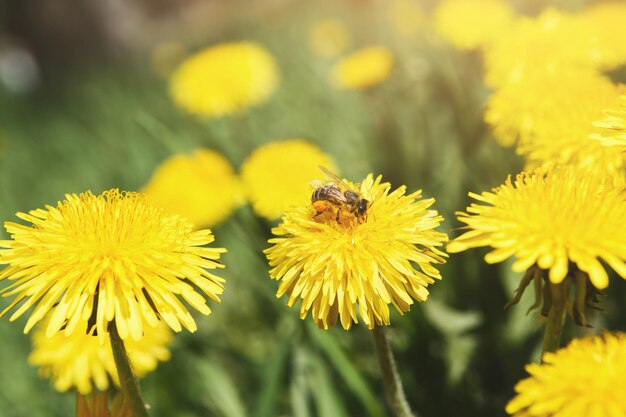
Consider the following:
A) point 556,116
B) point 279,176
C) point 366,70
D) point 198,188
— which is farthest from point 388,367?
point 366,70

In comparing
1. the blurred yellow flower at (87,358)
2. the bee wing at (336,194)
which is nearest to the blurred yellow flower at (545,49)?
the bee wing at (336,194)

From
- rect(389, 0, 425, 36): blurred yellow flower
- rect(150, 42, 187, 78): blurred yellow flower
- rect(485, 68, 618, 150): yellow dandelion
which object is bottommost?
rect(485, 68, 618, 150): yellow dandelion

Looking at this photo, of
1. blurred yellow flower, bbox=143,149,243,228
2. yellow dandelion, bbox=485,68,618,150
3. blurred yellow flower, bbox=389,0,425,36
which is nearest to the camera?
yellow dandelion, bbox=485,68,618,150

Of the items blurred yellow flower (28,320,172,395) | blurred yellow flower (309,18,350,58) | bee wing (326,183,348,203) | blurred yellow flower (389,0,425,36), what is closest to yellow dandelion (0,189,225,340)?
bee wing (326,183,348,203)

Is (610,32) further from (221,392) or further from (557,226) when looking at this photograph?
(221,392)

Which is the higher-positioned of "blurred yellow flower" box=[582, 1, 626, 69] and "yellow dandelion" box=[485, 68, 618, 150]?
"blurred yellow flower" box=[582, 1, 626, 69]

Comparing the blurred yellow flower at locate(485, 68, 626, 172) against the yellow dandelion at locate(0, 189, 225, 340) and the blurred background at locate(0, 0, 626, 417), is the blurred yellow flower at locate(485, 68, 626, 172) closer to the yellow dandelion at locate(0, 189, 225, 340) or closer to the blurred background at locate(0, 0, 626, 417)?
the blurred background at locate(0, 0, 626, 417)

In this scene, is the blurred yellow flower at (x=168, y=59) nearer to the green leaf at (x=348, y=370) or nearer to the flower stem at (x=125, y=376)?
the green leaf at (x=348, y=370)

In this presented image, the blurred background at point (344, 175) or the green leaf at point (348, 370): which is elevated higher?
the blurred background at point (344, 175)
